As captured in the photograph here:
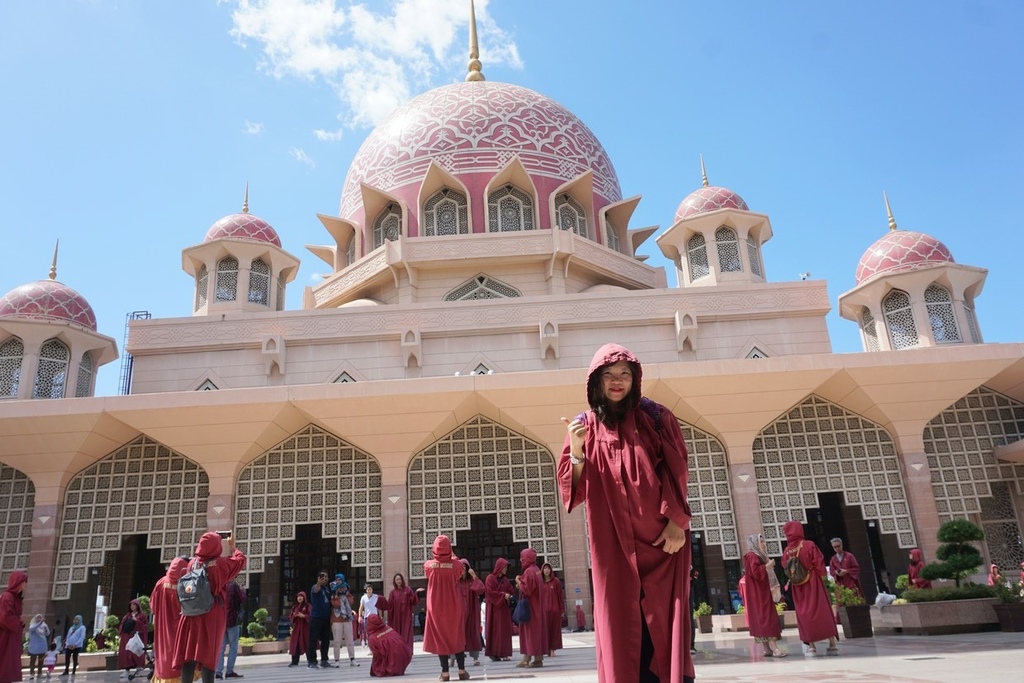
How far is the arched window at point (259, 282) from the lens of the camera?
17.0 meters

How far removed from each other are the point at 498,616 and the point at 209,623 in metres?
3.81

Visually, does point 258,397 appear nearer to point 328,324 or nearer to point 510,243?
point 328,324

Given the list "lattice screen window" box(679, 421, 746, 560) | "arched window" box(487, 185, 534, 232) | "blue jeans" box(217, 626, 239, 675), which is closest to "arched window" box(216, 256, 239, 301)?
"arched window" box(487, 185, 534, 232)

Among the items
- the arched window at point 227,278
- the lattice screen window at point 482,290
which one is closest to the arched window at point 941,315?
the lattice screen window at point 482,290

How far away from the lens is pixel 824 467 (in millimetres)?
13406

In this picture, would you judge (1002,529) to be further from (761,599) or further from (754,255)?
(761,599)

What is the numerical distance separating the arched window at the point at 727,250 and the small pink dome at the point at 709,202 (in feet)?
1.70

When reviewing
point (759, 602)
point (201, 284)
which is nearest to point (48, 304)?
point (201, 284)

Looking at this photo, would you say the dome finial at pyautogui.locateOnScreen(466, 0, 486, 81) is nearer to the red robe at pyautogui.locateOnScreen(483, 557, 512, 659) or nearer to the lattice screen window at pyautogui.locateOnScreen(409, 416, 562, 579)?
the lattice screen window at pyautogui.locateOnScreen(409, 416, 562, 579)

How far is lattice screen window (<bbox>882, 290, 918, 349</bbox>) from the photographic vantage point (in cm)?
1505

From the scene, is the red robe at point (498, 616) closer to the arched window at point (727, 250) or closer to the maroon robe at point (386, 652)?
the maroon robe at point (386, 652)

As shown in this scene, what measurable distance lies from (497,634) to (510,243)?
10.9 m

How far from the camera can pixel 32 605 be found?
1221 centimetres

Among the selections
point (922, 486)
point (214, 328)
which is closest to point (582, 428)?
point (922, 486)
